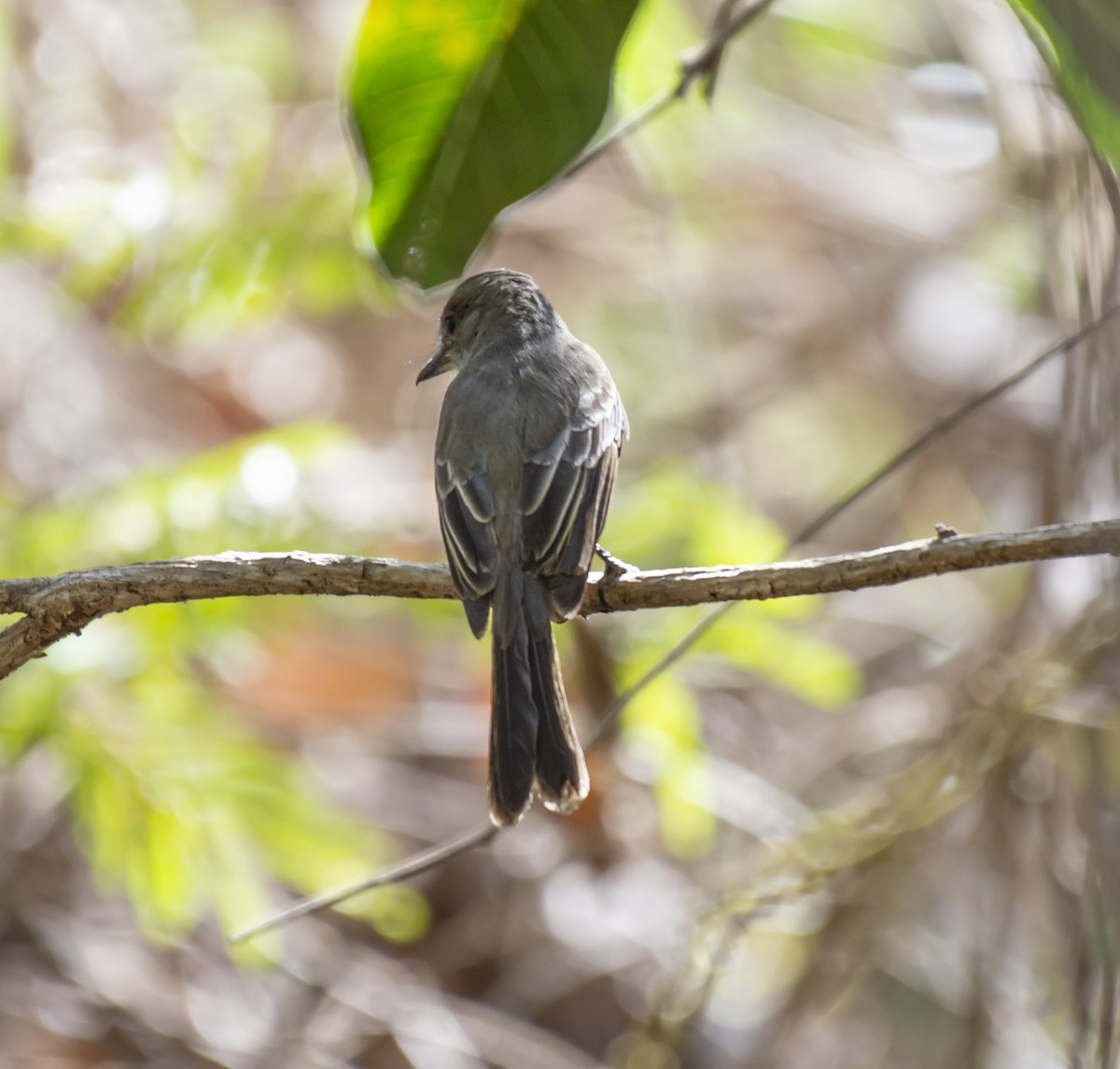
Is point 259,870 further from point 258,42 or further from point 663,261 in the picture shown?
point 258,42

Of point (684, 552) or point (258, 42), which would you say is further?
point (258, 42)

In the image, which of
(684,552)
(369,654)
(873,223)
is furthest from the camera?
(873,223)

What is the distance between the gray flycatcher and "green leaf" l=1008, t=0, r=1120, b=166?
1.67 m

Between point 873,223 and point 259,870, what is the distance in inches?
204

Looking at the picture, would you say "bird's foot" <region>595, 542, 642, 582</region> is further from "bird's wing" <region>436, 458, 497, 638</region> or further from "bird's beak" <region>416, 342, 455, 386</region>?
"bird's beak" <region>416, 342, 455, 386</region>

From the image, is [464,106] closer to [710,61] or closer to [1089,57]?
[710,61]

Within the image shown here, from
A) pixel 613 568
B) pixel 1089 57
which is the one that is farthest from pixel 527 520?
pixel 1089 57

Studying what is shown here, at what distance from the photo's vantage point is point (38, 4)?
8.38 metres

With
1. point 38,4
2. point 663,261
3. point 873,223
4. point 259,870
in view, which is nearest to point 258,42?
point 38,4

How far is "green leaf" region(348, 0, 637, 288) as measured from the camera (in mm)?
2854

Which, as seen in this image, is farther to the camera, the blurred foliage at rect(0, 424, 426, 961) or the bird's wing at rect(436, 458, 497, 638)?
the blurred foliage at rect(0, 424, 426, 961)

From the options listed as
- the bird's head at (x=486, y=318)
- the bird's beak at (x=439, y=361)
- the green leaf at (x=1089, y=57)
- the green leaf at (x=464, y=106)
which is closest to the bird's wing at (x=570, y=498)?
the bird's head at (x=486, y=318)

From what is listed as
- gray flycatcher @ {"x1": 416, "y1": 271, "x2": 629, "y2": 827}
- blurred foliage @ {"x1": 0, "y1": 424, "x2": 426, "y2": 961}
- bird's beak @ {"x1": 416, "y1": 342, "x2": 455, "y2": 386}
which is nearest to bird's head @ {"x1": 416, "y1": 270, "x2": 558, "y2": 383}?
bird's beak @ {"x1": 416, "y1": 342, "x2": 455, "y2": 386}

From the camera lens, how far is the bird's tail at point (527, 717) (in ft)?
10.7
